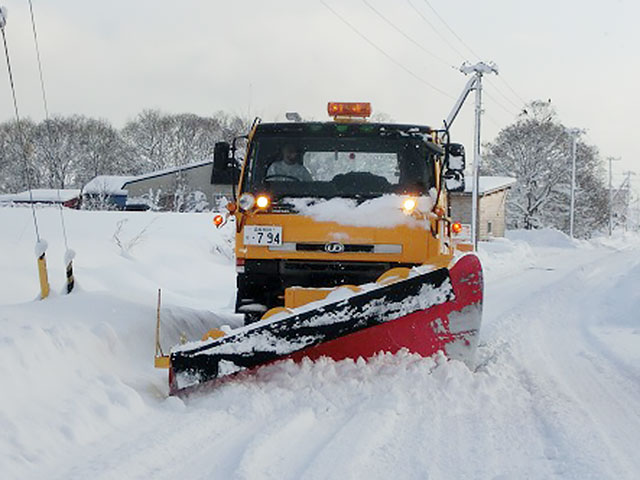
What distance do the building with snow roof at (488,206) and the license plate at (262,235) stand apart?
3824cm

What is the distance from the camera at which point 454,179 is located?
6219mm

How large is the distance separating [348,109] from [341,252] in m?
2.25

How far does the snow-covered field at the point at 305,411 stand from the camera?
339cm

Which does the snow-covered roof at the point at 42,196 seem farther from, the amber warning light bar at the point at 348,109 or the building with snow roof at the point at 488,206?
the amber warning light bar at the point at 348,109

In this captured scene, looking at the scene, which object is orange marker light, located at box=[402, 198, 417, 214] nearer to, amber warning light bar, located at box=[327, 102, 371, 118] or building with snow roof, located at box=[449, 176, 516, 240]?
amber warning light bar, located at box=[327, 102, 371, 118]

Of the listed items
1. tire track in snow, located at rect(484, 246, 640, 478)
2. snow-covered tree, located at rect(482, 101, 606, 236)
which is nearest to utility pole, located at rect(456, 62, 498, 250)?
tire track in snow, located at rect(484, 246, 640, 478)

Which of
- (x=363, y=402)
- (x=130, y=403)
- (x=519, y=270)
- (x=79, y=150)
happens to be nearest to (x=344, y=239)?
(x=363, y=402)

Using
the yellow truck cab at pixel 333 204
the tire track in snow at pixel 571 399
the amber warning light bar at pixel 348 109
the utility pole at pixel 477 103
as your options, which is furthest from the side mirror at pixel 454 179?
the utility pole at pixel 477 103

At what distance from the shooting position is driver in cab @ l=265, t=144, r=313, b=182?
20.2 ft

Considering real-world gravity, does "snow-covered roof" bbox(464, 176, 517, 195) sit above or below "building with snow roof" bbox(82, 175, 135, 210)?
below

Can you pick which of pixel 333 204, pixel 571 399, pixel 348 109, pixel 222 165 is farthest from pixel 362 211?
pixel 571 399

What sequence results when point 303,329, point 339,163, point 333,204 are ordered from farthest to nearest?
1. point 339,163
2. point 333,204
3. point 303,329

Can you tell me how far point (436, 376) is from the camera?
499cm

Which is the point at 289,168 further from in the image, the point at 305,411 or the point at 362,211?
the point at 305,411
